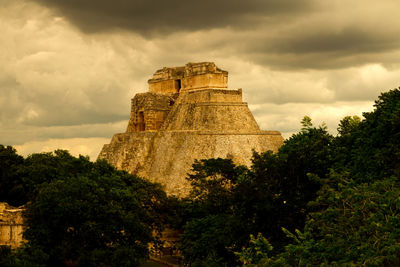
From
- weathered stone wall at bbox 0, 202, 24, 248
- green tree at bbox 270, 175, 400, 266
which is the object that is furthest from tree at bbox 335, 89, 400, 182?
weathered stone wall at bbox 0, 202, 24, 248

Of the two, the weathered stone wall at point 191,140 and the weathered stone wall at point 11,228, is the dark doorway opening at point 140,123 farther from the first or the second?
the weathered stone wall at point 11,228

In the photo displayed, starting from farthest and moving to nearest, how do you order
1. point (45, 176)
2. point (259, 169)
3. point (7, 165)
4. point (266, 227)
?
point (7, 165)
point (45, 176)
point (259, 169)
point (266, 227)

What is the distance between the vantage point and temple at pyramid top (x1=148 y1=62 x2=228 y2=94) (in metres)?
52.0

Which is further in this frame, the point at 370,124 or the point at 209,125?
the point at 209,125

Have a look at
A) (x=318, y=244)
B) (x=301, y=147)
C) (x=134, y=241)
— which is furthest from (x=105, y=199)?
(x=318, y=244)

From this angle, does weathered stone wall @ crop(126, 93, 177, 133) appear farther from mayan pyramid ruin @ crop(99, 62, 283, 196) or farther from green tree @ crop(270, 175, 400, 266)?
green tree @ crop(270, 175, 400, 266)

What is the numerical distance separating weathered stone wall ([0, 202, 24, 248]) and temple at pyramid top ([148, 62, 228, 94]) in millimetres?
25321

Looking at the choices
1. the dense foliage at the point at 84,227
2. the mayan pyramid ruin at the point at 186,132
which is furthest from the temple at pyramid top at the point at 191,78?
the dense foliage at the point at 84,227

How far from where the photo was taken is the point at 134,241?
3094 cm

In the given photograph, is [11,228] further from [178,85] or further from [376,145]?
[178,85]

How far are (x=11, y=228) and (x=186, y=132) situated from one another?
20.7 meters

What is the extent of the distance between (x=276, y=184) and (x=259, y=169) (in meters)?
1.99

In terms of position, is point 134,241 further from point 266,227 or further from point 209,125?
point 209,125

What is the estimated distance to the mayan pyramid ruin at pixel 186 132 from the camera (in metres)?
46.3
